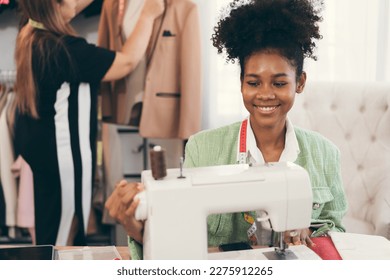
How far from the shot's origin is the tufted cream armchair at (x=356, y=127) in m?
1.77

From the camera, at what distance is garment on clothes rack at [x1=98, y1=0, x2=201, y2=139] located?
6.62ft

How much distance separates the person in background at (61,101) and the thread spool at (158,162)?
1243 millimetres

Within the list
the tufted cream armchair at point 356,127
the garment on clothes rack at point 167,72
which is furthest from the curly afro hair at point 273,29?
the garment on clothes rack at point 167,72

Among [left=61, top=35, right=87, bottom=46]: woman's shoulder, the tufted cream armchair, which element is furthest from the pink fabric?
the tufted cream armchair

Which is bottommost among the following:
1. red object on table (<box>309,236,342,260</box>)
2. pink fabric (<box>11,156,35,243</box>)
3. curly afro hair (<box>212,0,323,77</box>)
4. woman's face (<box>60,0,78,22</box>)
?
pink fabric (<box>11,156,35,243</box>)

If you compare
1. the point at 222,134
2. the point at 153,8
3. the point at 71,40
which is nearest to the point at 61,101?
the point at 71,40

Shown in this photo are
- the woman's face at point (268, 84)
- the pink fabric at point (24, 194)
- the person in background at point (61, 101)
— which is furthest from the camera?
the pink fabric at point (24, 194)

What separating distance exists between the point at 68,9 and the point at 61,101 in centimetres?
37

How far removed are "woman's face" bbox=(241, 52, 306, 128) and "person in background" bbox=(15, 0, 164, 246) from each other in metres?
1.04

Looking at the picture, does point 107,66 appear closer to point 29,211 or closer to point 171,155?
point 171,155

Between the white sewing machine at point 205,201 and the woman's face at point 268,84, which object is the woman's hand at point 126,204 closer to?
the white sewing machine at point 205,201

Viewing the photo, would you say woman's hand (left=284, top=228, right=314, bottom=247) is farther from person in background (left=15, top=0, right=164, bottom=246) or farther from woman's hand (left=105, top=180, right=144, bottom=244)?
person in background (left=15, top=0, right=164, bottom=246)

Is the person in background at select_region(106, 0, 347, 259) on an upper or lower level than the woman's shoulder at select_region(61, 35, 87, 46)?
lower

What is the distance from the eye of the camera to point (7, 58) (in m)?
2.04
